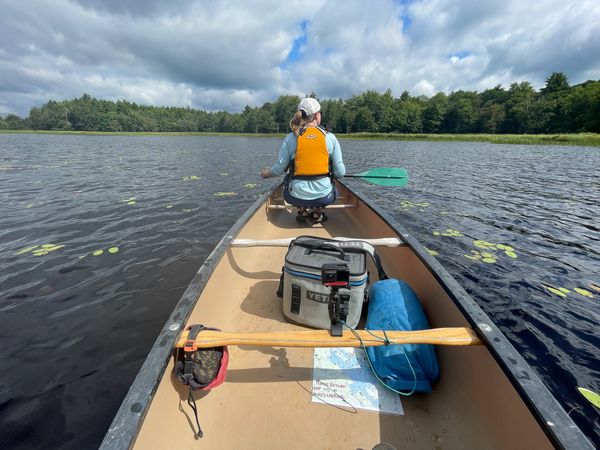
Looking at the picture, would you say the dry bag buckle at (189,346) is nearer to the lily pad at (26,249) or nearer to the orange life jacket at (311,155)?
the orange life jacket at (311,155)

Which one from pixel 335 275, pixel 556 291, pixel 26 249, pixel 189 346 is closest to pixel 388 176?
pixel 556 291

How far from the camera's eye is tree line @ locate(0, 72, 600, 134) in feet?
226

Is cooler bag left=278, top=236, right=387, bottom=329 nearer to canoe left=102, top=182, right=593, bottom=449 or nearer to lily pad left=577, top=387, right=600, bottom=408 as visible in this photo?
canoe left=102, top=182, right=593, bottom=449

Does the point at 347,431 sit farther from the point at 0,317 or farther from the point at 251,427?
the point at 0,317

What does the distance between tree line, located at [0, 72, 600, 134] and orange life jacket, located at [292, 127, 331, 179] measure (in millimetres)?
80951

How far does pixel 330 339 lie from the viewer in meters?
1.93

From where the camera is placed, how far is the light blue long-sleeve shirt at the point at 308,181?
464cm

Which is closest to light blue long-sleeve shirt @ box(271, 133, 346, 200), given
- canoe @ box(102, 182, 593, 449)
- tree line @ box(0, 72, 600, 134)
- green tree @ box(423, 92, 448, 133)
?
canoe @ box(102, 182, 593, 449)

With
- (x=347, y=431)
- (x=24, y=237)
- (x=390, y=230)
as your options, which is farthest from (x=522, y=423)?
(x=24, y=237)

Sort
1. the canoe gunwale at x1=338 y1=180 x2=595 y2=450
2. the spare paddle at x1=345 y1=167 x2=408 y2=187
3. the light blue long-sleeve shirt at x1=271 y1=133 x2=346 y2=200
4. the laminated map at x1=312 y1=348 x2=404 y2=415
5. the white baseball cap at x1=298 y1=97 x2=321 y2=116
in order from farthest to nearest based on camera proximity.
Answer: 1. the spare paddle at x1=345 y1=167 x2=408 y2=187
2. the light blue long-sleeve shirt at x1=271 y1=133 x2=346 y2=200
3. the white baseball cap at x1=298 y1=97 x2=321 y2=116
4. the laminated map at x1=312 y1=348 x2=404 y2=415
5. the canoe gunwale at x1=338 y1=180 x2=595 y2=450

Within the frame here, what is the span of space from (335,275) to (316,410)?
1006mm

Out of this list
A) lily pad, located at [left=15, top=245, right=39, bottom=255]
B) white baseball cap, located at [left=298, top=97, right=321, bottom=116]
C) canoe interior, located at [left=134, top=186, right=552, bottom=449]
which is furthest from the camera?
lily pad, located at [left=15, top=245, right=39, bottom=255]

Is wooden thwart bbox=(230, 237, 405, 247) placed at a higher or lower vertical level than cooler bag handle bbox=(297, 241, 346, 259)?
lower

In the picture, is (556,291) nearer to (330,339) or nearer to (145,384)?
(330,339)
